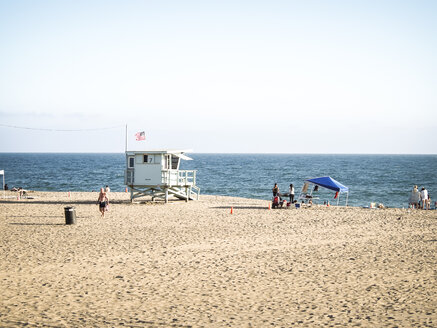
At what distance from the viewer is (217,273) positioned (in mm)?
12227

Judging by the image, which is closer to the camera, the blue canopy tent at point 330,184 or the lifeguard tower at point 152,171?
the blue canopy tent at point 330,184

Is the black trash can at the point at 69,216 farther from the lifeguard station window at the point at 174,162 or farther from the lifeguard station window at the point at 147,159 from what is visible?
the lifeguard station window at the point at 174,162

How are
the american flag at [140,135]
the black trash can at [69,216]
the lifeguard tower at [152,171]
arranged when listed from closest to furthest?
the black trash can at [69,216] → the lifeguard tower at [152,171] → the american flag at [140,135]

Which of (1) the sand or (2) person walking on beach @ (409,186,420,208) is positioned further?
(2) person walking on beach @ (409,186,420,208)

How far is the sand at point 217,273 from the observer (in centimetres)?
902

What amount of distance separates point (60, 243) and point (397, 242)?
12.2 metres

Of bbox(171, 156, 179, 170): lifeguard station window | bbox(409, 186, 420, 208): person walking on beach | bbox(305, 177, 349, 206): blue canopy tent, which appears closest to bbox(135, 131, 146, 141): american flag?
bbox(171, 156, 179, 170): lifeguard station window

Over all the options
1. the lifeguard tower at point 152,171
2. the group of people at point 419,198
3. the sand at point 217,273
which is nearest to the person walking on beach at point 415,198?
the group of people at point 419,198

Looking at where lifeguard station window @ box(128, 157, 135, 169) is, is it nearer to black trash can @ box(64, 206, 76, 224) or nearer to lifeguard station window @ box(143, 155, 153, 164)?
lifeguard station window @ box(143, 155, 153, 164)

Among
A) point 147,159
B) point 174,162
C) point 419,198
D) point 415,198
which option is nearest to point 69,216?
point 147,159

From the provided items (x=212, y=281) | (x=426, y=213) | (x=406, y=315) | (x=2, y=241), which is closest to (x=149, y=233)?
(x=2, y=241)

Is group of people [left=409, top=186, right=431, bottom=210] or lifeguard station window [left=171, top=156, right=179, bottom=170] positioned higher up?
lifeguard station window [left=171, top=156, right=179, bottom=170]

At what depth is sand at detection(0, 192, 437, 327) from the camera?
9016 millimetres

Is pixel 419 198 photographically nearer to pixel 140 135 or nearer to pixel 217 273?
pixel 140 135
